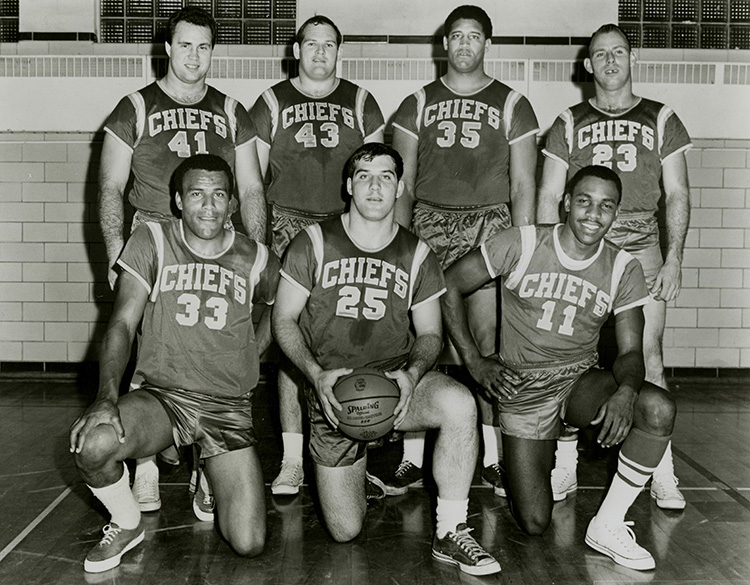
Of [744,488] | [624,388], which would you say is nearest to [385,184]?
[624,388]

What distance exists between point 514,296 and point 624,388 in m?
0.67

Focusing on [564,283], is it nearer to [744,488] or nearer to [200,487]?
[744,488]

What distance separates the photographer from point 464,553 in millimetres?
3070

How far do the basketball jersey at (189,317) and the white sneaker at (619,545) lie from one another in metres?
1.52

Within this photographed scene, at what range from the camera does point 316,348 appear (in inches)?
136

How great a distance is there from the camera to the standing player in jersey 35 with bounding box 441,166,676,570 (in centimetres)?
346

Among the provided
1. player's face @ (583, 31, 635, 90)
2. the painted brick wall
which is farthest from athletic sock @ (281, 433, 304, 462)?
the painted brick wall

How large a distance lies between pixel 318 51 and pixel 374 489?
7.24 ft

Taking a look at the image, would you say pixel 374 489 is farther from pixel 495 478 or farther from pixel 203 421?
pixel 203 421

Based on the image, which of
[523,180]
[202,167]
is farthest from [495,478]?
[202,167]

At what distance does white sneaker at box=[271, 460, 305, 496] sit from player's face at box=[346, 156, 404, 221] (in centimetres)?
138

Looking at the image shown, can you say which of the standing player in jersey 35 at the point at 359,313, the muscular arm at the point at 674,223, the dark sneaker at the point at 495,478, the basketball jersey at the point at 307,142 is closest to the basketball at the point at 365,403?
the standing player in jersey 35 at the point at 359,313

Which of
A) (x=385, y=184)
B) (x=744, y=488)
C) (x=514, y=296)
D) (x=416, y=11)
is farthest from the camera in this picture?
(x=416, y=11)

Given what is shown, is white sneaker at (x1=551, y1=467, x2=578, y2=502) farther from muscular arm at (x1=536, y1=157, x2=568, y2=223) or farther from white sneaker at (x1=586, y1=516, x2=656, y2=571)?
muscular arm at (x1=536, y1=157, x2=568, y2=223)
